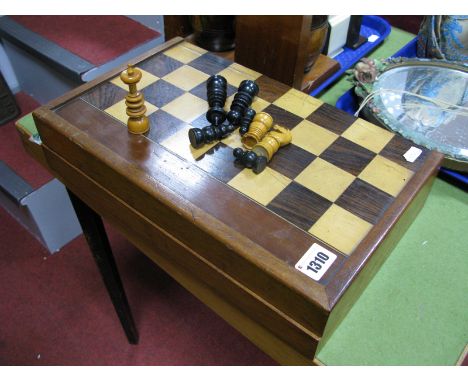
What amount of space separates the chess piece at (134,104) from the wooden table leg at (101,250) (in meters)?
0.29

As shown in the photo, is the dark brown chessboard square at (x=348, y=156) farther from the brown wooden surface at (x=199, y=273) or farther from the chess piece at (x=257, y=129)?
the brown wooden surface at (x=199, y=273)

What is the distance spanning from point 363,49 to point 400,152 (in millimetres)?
602

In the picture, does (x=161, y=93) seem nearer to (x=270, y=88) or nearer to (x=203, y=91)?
(x=203, y=91)

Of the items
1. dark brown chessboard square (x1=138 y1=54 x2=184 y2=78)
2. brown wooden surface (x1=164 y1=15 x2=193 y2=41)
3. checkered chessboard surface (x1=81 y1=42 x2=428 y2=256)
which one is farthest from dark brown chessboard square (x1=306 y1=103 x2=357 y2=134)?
brown wooden surface (x1=164 y1=15 x2=193 y2=41)

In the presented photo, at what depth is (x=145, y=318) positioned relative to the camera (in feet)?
4.91

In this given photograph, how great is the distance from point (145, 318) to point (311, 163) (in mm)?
962

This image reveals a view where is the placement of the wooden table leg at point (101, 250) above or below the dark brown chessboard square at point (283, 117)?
below

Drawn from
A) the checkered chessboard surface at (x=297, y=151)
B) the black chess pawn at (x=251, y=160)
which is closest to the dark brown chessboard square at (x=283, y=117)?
the checkered chessboard surface at (x=297, y=151)

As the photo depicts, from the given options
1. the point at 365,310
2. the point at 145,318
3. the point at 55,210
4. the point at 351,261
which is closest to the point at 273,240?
the point at 351,261

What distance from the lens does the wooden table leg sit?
1032 millimetres

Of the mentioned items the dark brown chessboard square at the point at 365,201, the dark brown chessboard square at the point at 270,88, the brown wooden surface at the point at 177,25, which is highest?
the dark brown chessboard square at the point at 270,88

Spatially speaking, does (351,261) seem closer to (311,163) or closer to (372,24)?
(311,163)

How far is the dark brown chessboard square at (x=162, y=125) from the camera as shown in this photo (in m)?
0.80

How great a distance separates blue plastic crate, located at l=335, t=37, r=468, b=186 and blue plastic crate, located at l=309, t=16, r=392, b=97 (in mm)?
73
